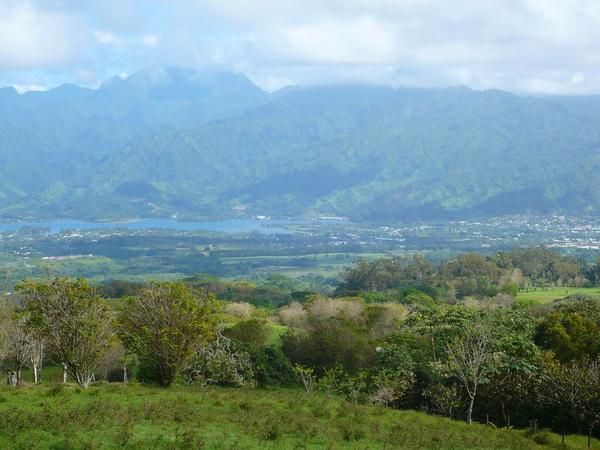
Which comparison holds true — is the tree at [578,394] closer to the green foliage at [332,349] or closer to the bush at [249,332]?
the green foliage at [332,349]

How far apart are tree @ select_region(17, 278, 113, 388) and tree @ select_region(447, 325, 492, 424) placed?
527 inches

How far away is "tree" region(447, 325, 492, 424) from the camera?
26825mm

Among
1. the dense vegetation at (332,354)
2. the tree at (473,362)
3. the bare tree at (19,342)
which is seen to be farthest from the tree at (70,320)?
the tree at (473,362)

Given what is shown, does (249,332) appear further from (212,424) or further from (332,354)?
(212,424)

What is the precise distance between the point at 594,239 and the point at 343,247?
6146cm

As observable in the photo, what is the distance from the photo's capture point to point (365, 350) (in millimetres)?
41938

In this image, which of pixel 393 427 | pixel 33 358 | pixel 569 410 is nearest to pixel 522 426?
pixel 569 410

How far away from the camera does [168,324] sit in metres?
25.2

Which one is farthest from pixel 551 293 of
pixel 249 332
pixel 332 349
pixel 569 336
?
pixel 569 336

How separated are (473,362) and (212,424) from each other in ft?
42.9

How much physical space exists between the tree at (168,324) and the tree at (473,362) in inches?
389

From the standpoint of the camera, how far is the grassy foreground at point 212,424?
1528cm

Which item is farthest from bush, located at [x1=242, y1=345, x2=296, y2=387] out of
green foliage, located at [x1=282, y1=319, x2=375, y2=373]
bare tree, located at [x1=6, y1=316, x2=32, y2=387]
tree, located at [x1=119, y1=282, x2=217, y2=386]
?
bare tree, located at [x1=6, y1=316, x2=32, y2=387]

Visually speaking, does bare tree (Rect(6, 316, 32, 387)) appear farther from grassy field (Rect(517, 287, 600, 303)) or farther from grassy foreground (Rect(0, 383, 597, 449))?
grassy field (Rect(517, 287, 600, 303))
